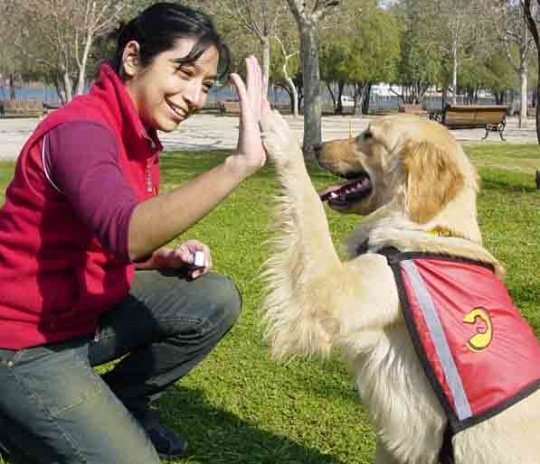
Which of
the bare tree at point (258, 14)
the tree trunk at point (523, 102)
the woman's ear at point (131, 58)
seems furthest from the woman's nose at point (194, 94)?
the tree trunk at point (523, 102)

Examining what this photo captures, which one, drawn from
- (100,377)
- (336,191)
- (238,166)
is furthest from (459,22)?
(238,166)

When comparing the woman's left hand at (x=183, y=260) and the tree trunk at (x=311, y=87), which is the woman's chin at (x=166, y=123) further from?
the tree trunk at (x=311, y=87)

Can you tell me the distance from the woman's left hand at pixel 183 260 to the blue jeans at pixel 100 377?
45 mm

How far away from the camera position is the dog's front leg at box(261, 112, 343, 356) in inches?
106

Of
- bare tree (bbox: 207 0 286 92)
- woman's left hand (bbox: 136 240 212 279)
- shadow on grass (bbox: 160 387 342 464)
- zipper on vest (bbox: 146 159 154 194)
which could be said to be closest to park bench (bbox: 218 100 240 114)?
bare tree (bbox: 207 0 286 92)

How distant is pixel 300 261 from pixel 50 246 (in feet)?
3.02

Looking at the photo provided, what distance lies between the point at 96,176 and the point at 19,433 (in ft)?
3.51

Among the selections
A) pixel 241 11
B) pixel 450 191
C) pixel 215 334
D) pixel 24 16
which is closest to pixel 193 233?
pixel 215 334

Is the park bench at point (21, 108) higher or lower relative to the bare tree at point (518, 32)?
lower

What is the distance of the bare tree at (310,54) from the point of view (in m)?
13.0

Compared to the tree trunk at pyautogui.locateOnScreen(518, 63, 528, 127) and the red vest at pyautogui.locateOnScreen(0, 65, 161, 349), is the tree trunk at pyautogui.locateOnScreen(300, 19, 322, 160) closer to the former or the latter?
the red vest at pyautogui.locateOnScreen(0, 65, 161, 349)

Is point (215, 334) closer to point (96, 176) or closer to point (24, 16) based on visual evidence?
point (96, 176)

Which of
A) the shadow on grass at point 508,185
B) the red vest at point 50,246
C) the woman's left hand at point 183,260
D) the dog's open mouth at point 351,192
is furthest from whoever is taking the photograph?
the shadow on grass at point 508,185

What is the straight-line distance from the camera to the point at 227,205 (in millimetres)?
9141
